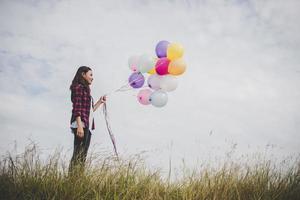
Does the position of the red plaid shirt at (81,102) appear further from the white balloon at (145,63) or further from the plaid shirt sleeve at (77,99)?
the white balloon at (145,63)

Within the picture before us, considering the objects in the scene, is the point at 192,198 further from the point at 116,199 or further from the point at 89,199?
the point at 89,199

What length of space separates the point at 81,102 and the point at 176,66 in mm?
1594

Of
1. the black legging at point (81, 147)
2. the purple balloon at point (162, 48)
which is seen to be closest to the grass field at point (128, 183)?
the black legging at point (81, 147)

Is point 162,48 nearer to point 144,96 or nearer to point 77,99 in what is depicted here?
point 144,96

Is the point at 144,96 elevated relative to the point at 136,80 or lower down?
lower down

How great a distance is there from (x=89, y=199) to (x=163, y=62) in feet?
8.15

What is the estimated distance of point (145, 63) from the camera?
17.8 feet

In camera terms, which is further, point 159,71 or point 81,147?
point 159,71

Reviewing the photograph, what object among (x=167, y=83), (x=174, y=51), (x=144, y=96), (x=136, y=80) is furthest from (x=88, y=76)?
(x=174, y=51)

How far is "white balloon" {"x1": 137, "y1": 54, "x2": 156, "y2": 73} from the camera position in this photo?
214 inches

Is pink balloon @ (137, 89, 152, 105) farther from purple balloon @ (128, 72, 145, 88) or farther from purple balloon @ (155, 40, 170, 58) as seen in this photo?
purple balloon @ (155, 40, 170, 58)

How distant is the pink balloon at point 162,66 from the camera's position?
5.44 meters

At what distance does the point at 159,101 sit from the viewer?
5.49 metres

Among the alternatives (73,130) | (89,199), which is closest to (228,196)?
(89,199)
